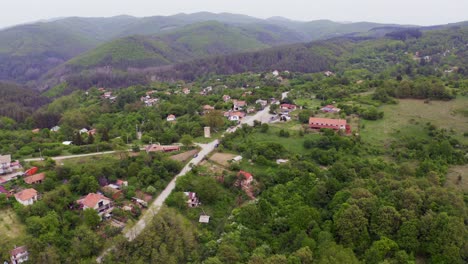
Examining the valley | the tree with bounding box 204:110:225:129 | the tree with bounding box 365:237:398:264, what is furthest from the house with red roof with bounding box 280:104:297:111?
the tree with bounding box 365:237:398:264

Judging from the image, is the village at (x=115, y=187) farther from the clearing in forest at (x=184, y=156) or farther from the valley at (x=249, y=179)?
the valley at (x=249, y=179)

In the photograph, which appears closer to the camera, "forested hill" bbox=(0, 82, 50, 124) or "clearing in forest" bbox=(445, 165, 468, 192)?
"clearing in forest" bbox=(445, 165, 468, 192)

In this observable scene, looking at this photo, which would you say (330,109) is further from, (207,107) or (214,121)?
(207,107)

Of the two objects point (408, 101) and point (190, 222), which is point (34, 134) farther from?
point (408, 101)

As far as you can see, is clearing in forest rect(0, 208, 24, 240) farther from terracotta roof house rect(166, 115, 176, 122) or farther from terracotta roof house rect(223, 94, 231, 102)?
terracotta roof house rect(223, 94, 231, 102)

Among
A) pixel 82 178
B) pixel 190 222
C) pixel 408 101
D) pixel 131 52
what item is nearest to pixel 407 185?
pixel 190 222
